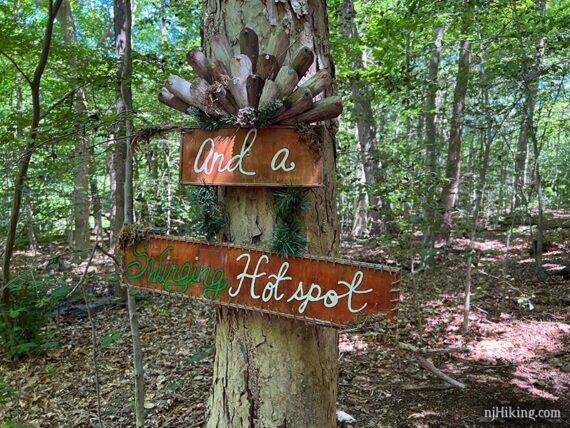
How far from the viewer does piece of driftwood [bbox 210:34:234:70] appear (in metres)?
1.38

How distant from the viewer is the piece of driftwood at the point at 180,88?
57.4 inches

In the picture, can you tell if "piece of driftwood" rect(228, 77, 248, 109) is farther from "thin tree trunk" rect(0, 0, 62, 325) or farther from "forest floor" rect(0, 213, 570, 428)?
"thin tree trunk" rect(0, 0, 62, 325)

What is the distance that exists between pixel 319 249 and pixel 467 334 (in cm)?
409

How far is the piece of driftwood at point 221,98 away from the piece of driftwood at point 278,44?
20 cm

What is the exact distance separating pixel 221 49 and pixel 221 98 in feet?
0.63

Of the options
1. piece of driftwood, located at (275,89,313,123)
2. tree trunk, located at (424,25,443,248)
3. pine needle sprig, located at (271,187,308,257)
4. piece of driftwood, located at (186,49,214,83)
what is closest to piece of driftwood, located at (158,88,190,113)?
piece of driftwood, located at (186,49,214,83)

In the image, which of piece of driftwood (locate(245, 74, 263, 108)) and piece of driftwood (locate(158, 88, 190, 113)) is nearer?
piece of driftwood (locate(245, 74, 263, 108))

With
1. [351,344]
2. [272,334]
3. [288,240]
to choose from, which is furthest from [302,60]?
[351,344]

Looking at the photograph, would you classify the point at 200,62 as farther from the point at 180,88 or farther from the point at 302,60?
the point at 302,60

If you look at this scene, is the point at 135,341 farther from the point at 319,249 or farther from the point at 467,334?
the point at 467,334

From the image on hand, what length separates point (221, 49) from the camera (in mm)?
1397

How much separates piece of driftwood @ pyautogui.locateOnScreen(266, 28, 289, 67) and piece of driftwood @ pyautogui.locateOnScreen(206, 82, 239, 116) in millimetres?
200

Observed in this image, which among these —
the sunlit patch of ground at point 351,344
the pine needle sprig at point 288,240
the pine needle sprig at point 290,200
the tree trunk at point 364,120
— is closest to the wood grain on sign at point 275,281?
the pine needle sprig at point 288,240

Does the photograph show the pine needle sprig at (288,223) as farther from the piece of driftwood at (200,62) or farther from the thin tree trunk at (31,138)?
the thin tree trunk at (31,138)
